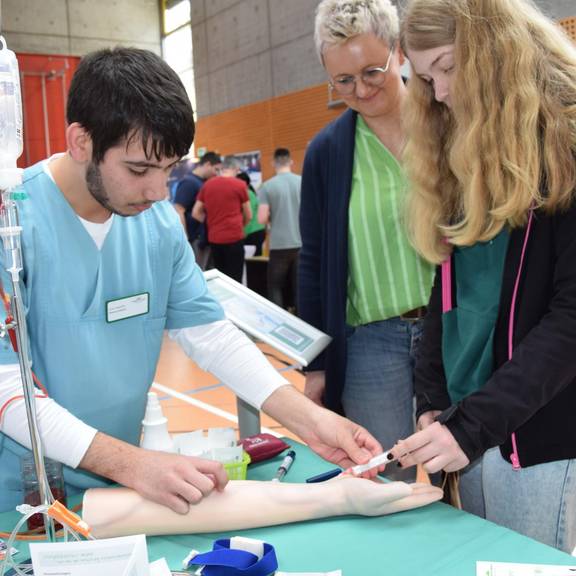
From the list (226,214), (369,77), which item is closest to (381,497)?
(369,77)

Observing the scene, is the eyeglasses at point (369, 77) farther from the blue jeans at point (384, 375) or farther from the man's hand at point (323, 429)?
the man's hand at point (323, 429)

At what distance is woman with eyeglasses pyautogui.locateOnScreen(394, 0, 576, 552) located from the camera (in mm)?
1106

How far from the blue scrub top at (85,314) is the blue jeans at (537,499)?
0.75 meters

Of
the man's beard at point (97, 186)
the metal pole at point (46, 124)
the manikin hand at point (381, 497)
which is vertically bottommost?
the manikin hand at point (381, 497)

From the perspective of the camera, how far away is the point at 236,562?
3.13 ft

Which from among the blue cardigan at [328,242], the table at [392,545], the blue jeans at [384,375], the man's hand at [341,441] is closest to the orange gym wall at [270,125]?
the blue cardigan at [328,242]

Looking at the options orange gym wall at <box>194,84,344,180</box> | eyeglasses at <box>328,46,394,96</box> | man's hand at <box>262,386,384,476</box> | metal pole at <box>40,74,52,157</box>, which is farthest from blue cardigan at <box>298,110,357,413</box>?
orange gym wall at <box>194,84,344,180</box>

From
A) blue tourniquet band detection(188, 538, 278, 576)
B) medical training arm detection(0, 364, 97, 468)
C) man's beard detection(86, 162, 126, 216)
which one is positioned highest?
man's beard detection(86, 162, 126, 216)

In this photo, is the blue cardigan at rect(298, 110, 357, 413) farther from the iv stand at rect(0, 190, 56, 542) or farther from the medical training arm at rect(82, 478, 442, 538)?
the iv stand at rect(0, 190, 56, 542)

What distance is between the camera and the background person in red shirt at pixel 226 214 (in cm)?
629

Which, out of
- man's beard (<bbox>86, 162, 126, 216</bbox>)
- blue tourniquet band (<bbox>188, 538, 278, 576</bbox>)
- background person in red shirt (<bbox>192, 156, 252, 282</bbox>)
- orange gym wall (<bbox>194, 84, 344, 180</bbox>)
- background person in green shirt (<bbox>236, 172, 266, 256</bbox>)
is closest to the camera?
blue tourniquet band (<bbox>188, 538, 278, 576</bbox>)

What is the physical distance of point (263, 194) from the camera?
6184mm

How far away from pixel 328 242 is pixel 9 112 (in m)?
1.09

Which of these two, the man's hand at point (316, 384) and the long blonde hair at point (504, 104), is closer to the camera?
the long blonde hair at point (504, 104)
